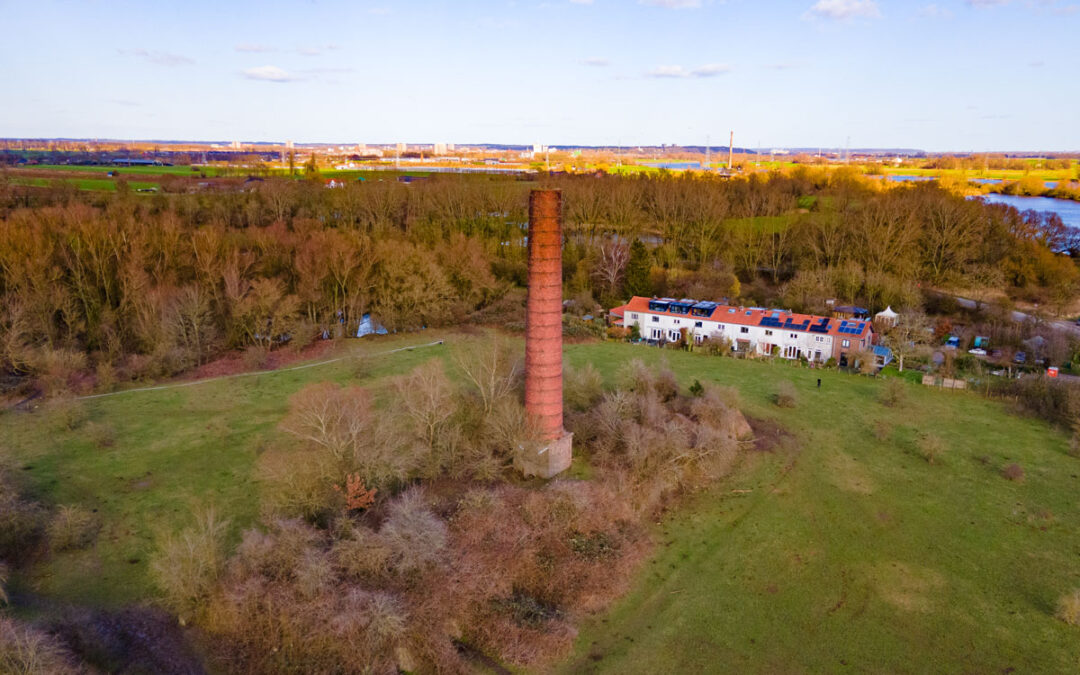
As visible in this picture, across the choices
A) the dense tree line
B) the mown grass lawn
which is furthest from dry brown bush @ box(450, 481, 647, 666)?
the dense tree line

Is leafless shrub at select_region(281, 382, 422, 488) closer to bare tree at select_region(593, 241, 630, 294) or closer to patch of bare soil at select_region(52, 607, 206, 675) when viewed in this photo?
patch of bare soil at select_region(52, 607, 206, 675)

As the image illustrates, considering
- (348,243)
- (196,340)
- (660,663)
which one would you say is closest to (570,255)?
(348,243)

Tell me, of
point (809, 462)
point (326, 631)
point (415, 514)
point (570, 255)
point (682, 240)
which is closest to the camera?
point (326, 631)

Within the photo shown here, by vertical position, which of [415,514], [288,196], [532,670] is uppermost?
[288,196]

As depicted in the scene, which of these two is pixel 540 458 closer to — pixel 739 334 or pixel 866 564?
pixel 866 564

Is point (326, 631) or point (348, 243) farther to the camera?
point (348, 243)

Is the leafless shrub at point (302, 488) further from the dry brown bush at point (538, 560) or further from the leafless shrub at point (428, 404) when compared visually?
the dry brown bush at point (538, 560)

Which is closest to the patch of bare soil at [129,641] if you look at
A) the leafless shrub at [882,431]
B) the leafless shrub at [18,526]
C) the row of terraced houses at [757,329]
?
the leafless shrub at [18,526]

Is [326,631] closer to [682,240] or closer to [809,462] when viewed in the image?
[809,462]
